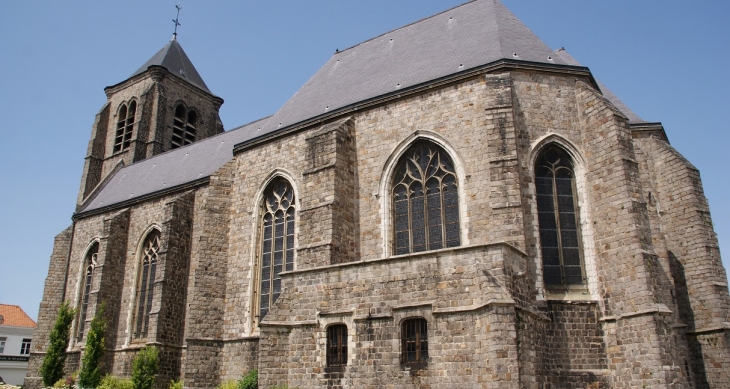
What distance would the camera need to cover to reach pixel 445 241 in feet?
45.4

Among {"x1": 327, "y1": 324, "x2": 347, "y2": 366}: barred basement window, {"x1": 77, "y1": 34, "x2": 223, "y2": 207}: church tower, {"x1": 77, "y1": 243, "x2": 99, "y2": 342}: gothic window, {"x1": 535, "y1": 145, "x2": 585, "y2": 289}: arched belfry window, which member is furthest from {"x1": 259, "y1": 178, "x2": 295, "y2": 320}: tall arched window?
{"x1": 77, "y1": 34, "x2": 223, "y2": 207}: church tower

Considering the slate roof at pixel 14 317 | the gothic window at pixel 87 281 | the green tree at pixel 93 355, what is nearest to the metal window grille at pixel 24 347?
the slate roof at pixel 14 317

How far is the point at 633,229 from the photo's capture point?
12133 millimetres

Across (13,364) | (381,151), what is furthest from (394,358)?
(13,364)

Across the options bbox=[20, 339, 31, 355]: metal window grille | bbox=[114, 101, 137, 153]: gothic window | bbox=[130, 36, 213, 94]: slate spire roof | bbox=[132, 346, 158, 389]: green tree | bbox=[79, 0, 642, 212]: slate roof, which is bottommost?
bbox=[132, 346, 158, 389]: green tree

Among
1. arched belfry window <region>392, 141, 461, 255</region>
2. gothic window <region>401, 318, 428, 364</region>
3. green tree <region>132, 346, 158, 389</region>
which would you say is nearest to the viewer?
gothic window <region>401, 318, 428, 364</region>

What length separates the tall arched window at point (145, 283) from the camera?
20578 millimetres

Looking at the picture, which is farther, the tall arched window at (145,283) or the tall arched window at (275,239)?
the tall arched window at (145,283)

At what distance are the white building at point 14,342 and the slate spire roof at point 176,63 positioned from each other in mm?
18295

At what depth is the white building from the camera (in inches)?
1437

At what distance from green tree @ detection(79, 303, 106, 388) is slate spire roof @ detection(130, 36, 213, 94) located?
15160 millimetres

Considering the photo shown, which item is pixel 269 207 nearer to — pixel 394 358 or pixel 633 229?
pixel 394 358

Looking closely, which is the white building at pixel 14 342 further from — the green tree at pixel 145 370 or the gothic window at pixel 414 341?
the gothic window at pixel 414 341

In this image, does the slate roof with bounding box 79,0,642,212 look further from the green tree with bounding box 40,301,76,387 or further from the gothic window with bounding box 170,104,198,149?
the gothic window with bounding box 170,104,198,149
